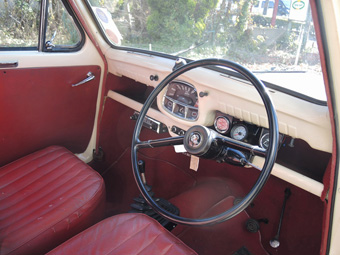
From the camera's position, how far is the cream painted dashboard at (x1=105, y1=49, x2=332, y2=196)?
47.3 inches

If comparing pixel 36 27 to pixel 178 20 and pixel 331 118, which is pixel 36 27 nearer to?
pixel 178 20

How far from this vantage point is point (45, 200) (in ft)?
5.05

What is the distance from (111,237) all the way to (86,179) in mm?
510

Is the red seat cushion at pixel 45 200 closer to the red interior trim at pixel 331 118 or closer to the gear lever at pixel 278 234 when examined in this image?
the gear lever at pixel 278 234

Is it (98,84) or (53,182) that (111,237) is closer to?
(53,182)

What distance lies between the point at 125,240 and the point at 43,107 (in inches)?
46.1

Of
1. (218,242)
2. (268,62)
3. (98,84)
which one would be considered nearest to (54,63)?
(98,84)

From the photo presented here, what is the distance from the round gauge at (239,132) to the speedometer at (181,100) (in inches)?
8.9

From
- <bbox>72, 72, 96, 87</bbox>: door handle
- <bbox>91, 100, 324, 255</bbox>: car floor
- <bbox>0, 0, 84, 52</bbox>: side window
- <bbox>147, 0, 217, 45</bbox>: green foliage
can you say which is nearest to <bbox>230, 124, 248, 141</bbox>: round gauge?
<bbox>91, 100, 324, 255</bbox>: car floor

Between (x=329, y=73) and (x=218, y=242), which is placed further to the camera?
(x=218, y=242)

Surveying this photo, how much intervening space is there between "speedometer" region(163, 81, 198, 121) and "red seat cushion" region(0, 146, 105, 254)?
59cm

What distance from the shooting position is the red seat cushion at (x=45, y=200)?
135cm

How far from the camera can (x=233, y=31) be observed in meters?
1.45

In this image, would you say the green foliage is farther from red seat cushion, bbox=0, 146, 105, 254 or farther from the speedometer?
red seat cushion, bbox=0, 146, 105, 254
